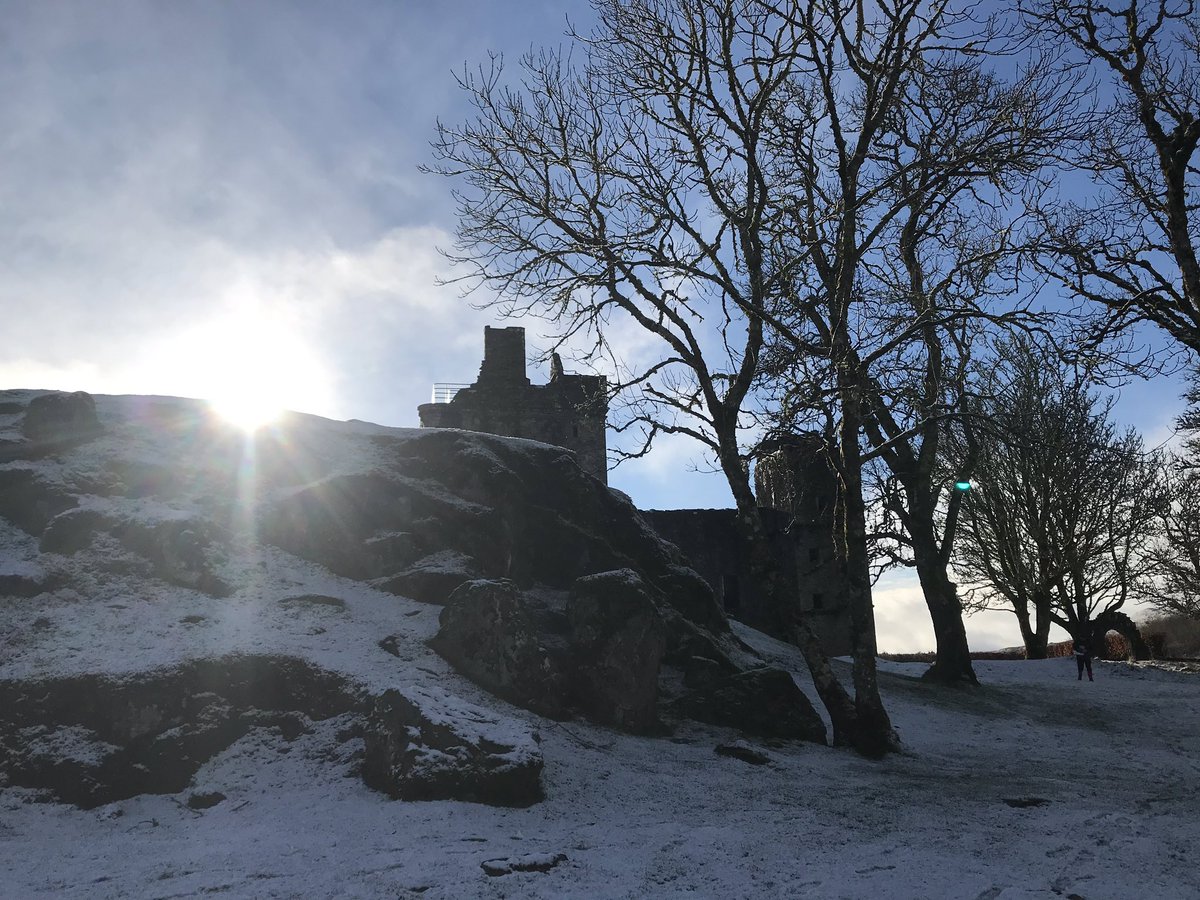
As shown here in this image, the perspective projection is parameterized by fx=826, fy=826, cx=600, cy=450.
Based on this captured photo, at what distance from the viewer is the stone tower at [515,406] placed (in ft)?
111

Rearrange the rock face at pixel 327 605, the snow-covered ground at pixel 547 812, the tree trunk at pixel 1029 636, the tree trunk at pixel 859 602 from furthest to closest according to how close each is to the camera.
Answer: the tree trunk at pixel 1029 636
the tree trunk at pixel 859 602
the rock face at pixel 327 605
the snow-covered ground at pixel 547 812

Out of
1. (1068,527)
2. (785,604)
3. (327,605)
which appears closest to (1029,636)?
(1068,527)

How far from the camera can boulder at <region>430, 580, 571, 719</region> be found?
10508 mm

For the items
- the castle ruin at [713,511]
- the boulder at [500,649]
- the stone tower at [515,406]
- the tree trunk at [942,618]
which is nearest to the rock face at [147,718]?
the boulder at [500,649]

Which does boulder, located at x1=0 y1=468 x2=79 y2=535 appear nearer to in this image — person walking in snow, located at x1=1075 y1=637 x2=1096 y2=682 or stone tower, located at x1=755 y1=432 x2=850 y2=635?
person walking in snow, located at x1=1075 y1=637 x2=1096 y2=682

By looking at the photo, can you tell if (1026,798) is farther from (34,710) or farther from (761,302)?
(34,710)

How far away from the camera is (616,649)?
443 inches

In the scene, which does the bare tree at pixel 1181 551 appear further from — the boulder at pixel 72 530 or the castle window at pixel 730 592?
the boulder at pixel 72 530

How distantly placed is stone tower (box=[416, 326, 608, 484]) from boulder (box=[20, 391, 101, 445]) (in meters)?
19.2

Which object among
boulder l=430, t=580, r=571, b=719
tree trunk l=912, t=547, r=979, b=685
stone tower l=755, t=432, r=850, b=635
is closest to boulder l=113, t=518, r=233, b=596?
boulder l=430, t=580, r=571, b=719

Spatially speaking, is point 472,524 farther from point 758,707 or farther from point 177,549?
point 758,707

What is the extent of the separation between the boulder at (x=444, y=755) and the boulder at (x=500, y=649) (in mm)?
2039

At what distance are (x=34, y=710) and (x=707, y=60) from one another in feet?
38.3

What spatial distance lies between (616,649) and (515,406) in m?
23.7
